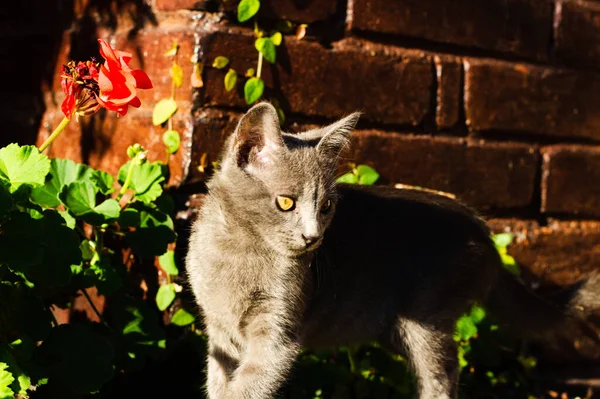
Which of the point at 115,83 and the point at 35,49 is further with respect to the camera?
the point at 35,49

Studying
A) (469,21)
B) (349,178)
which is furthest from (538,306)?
(469,21)

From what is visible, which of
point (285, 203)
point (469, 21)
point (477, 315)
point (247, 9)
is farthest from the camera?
point (469, 21)

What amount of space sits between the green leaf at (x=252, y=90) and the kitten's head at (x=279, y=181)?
43 cm

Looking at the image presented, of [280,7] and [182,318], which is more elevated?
→ [280,7]

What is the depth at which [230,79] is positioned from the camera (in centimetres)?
263

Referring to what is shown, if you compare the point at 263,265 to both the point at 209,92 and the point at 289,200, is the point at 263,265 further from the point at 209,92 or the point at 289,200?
the point at 209,92

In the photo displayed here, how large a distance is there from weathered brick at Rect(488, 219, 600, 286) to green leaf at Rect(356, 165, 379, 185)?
24.3 inches

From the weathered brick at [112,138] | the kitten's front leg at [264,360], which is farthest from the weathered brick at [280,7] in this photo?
the kitten's front leg at [264,360]

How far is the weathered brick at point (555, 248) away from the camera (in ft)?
10.7

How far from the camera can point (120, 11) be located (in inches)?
113

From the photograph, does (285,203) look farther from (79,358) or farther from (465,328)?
(465,328)

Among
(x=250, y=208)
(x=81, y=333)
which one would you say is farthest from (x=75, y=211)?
(x=250, y=208)

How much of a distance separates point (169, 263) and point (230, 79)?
0.64 metres

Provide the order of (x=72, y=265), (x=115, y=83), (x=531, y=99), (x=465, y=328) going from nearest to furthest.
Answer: (x=115, y=83) → (x=72, y=265) → (x=465, y=328) → (x=531, y=99)
